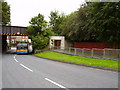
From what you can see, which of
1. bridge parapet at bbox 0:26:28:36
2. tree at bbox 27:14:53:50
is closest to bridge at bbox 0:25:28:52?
bridge parapet at bbox 0:26:28:36

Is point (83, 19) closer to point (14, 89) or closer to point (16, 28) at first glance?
point (16, 28)

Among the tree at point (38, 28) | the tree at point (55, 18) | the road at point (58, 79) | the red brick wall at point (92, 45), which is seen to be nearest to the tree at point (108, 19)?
the red brick wall at point (92, 45)

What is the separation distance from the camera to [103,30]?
2091 cm

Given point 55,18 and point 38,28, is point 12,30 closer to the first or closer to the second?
point 38,28

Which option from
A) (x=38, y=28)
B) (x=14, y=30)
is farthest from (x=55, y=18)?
(x=14, y=30)

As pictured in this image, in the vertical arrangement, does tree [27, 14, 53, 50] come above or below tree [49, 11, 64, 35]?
below

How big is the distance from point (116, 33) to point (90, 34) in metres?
8.94

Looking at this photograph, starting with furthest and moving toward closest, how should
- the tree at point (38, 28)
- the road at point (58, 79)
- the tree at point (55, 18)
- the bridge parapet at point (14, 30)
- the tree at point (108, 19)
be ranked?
the tree at point (55, 18)
the tree at point (38, 28)
the bridge parapet at point (14, 30)
the tree at point (108, 19)
the road at point (58, 79)

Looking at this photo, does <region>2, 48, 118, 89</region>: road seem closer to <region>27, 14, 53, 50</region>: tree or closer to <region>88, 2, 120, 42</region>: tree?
<region>88, 2, 120, 42</region>: tree

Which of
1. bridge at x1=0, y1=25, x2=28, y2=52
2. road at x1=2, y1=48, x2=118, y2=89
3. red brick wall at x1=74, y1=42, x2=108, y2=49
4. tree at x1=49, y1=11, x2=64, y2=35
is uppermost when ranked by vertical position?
tree at x1=49, y1=11, x2=64, y2=35

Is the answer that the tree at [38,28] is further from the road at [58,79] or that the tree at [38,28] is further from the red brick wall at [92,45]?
the road at [58,79]

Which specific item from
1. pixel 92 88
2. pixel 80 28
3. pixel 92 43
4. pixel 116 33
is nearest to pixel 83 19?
pixel 80 28

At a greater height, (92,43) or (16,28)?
(16,28)

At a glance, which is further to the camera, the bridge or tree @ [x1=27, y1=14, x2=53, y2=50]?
tree @ [x1=27, y1=14, x2=53, y2=50]
